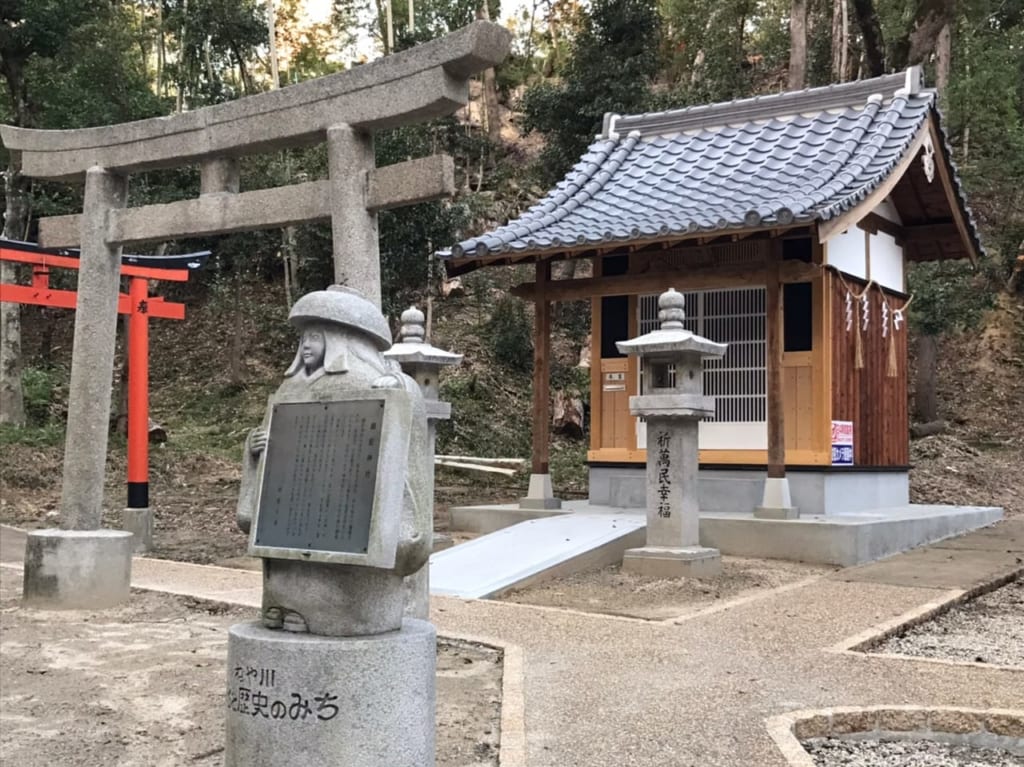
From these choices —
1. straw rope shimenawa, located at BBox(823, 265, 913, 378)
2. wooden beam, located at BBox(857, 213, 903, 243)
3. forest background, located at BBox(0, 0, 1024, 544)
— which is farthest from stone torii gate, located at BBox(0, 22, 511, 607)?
wooden beam, located at BBox(857, 213, 903, 243)

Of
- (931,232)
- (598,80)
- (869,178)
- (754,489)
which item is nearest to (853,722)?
(754,489)

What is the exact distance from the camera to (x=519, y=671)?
212 inches

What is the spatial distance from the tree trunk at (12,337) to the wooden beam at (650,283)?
1054 centimetres

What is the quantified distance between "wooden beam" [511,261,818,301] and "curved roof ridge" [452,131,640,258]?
0.79 m

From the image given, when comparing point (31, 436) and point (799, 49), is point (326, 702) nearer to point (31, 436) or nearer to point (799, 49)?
point (31, 436)

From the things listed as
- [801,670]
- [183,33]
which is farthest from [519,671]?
[183,33]

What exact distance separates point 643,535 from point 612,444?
2.37 metres

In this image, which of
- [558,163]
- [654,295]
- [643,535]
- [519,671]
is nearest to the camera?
[519,671]

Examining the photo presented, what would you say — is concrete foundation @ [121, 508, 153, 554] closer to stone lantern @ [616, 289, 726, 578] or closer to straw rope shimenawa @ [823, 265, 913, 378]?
stone lantern @ [616, 289, 726, 578]

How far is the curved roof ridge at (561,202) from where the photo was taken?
451 inches

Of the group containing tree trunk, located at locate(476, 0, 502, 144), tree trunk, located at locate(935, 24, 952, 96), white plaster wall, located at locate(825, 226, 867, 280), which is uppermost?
tree trunk, located at locate(476, 0, 502, 144)

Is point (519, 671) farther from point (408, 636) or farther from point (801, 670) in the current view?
point (408, 636)

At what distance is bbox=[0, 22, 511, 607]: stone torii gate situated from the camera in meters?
6.32

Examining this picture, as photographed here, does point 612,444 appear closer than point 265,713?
No
